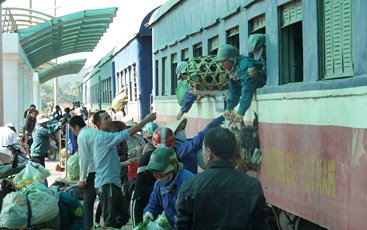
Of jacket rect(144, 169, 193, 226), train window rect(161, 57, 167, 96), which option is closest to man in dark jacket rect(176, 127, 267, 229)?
jacket rect(144, 169, 193, 226)

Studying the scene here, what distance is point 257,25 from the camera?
8938 millimetres

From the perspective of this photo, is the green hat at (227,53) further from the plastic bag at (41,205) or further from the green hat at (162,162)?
the plastic bag at (41,205)

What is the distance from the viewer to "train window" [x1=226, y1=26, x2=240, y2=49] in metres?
9.94

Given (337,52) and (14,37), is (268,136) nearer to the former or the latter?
(337,52)

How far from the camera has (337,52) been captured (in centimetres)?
661

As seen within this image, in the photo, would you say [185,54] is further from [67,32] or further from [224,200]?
[67,32]

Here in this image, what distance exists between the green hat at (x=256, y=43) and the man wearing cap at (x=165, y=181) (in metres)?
3.09

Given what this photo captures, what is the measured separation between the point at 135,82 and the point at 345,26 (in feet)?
52.4

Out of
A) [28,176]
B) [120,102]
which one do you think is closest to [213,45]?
[28,176]

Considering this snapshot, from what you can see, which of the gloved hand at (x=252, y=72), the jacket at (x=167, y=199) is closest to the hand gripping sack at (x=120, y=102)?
the gloved hand at (x=252, y=72)

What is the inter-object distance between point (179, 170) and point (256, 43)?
3.13 metres

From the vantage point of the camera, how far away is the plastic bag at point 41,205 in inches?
226

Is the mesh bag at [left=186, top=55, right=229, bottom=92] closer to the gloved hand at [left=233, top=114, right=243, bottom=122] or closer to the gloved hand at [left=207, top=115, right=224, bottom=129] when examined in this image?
the gloved hand at [left=207, top=115, right=224, bottom=129]

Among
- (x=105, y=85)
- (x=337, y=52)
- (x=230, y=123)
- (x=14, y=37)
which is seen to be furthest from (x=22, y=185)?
(x=105, y=85)
